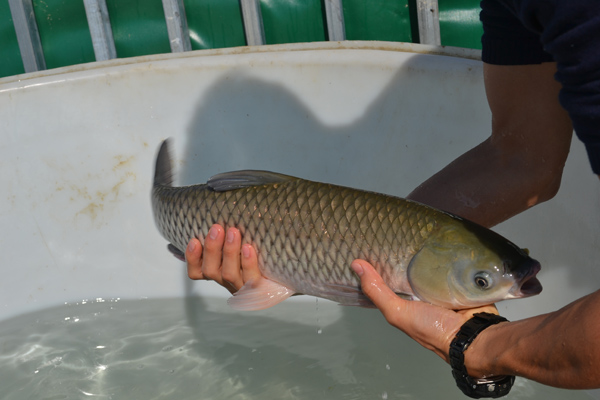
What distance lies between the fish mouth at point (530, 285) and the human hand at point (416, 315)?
0.09 m

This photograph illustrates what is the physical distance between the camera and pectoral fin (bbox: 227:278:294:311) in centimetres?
116

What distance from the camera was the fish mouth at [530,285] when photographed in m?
0.96

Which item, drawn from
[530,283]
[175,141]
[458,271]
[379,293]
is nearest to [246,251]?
Result: [379,293]

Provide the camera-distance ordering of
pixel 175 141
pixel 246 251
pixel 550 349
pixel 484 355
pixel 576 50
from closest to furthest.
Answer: pixel 576 50 → pixel 550 349 → pixel 484 355 → pixel 246 251 → pixel 175 141

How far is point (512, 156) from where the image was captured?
47.9 inches

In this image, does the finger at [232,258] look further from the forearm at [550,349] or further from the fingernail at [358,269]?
the forearm at [550,349]

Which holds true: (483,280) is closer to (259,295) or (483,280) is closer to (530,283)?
(530,283)

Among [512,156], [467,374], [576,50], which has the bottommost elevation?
[467,374]

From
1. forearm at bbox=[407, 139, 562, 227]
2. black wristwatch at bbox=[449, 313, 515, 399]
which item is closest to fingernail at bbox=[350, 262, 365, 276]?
black wristwatch at bbox=[449, 313, 515, 399]

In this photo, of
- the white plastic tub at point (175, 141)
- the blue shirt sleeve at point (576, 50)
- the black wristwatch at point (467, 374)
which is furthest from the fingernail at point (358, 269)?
the white plastic tub at point (175, 141)

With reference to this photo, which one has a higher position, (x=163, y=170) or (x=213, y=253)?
(x=163, y=170)

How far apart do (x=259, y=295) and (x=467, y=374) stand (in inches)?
15.5

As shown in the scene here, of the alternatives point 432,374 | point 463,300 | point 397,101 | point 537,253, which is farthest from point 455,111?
point 463,300

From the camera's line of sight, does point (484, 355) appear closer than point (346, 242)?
Yes
